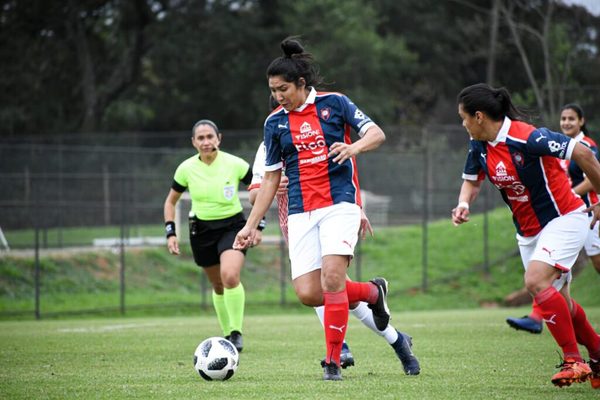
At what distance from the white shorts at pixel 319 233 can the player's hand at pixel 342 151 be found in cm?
45

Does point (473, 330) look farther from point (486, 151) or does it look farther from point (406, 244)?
point (406, 244)

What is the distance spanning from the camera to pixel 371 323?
6.79 meters

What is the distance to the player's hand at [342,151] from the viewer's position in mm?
6023

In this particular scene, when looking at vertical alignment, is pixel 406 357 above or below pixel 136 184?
below

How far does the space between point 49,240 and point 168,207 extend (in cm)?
1331

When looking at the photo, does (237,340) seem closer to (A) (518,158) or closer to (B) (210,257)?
(B) (210,257)

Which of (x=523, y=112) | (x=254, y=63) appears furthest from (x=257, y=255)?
(x=254, y=63)

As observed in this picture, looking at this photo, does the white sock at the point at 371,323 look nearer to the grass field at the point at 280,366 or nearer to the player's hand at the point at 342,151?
the grass field at the point at 280,366

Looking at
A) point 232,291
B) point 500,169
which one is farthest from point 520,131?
point 232,291

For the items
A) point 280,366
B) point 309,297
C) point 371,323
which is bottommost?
point 280,366

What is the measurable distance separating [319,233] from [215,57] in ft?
122

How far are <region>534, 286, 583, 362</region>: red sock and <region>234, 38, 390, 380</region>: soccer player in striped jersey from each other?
1176 mm

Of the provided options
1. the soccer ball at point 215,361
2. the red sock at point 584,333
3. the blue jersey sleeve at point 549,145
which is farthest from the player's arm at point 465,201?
the soccer ball at point 215,361

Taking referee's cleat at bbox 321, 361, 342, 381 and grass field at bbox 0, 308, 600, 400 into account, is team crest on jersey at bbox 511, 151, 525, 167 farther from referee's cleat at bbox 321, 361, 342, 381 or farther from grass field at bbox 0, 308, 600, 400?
referee's cleat at bbox 321, 361, 342, 381
